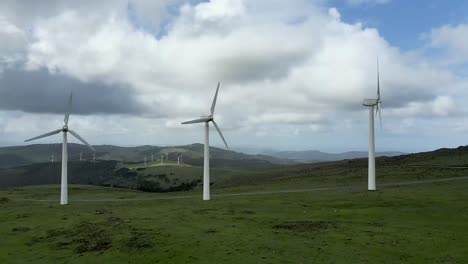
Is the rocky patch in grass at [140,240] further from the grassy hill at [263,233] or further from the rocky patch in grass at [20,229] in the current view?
the rocky patch in grass at [20,229]

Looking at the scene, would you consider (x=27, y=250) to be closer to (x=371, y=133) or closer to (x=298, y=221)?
(x=298, y=221)

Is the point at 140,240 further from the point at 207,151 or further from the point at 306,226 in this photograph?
the point at 207,151

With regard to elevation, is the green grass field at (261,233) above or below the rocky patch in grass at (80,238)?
above

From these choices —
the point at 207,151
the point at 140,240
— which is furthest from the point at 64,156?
the point at 140,240

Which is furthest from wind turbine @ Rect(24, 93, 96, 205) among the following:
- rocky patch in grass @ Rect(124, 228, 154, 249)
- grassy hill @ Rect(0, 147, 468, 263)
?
rocky patch in grass @ Rect(124, 228, 154, 249)

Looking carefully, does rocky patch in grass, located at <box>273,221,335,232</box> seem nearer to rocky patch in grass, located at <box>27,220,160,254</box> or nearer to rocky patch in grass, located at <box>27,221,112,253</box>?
rocky patch in grass, located at <box>27,220,160,254</box>

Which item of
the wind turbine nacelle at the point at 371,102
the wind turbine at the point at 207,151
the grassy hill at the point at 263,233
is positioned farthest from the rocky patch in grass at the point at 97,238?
the wind turbine nacelle at the point at 371,102

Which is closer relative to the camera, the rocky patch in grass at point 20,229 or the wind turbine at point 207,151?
the rocky patch in grass at point 20,229

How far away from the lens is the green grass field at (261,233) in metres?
37.1

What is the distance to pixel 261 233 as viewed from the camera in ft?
152

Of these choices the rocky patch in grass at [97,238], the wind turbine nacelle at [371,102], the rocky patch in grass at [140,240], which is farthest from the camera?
the wind turbine nacelle at [371,102]

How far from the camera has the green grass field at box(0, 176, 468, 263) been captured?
37.1 m

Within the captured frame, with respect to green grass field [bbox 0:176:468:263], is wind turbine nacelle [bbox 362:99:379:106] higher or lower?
higher

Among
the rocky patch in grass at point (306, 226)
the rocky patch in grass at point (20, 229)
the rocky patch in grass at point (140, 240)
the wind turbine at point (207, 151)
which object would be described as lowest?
the rocky patch in grass at point (20, 229)
